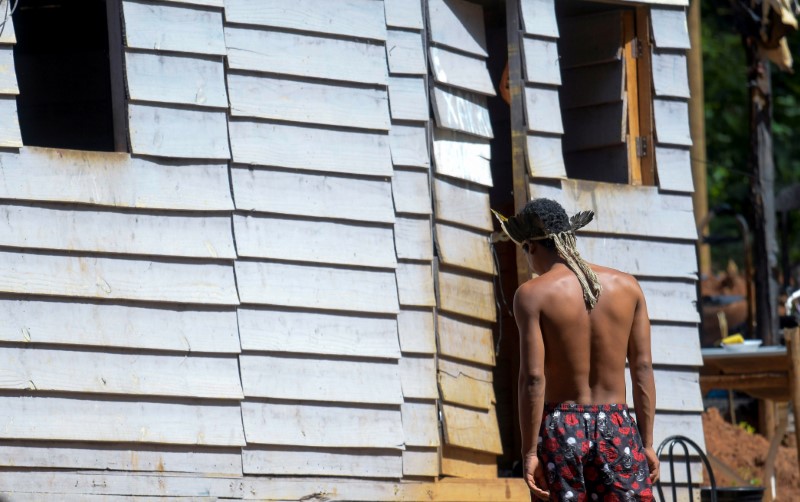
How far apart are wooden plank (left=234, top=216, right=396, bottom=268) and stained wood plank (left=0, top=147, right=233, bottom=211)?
0.56 feet

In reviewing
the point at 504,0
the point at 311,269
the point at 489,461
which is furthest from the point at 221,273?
the point at 504,0

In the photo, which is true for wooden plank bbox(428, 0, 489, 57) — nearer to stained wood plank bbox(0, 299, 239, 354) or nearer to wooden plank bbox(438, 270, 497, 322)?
wooden plank bbox(438, 270, 497, 322)

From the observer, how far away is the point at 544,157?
6527 mm

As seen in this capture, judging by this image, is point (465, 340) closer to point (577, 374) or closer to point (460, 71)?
point (460, 71)

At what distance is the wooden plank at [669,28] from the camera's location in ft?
22.9

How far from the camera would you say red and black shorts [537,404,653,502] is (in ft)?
14.4

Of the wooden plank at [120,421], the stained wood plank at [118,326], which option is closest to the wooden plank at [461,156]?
the stained wood plank at [118,326]

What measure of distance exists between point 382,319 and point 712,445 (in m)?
4.93

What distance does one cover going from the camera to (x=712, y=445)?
32.8 feet

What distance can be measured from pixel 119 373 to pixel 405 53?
217 cm

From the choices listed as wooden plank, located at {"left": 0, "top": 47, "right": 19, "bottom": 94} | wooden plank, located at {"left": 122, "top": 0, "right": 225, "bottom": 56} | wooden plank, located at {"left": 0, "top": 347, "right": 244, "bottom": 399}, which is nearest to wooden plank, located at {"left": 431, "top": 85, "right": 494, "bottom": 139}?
wooden plank, located at {"left": 122, "top": 0, "right": 225, "bottom": 56}

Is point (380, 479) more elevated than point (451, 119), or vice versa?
point (451, 119)

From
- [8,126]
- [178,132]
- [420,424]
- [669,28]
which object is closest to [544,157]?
[669,28]

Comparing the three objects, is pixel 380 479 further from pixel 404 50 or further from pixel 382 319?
pixel 404 50
